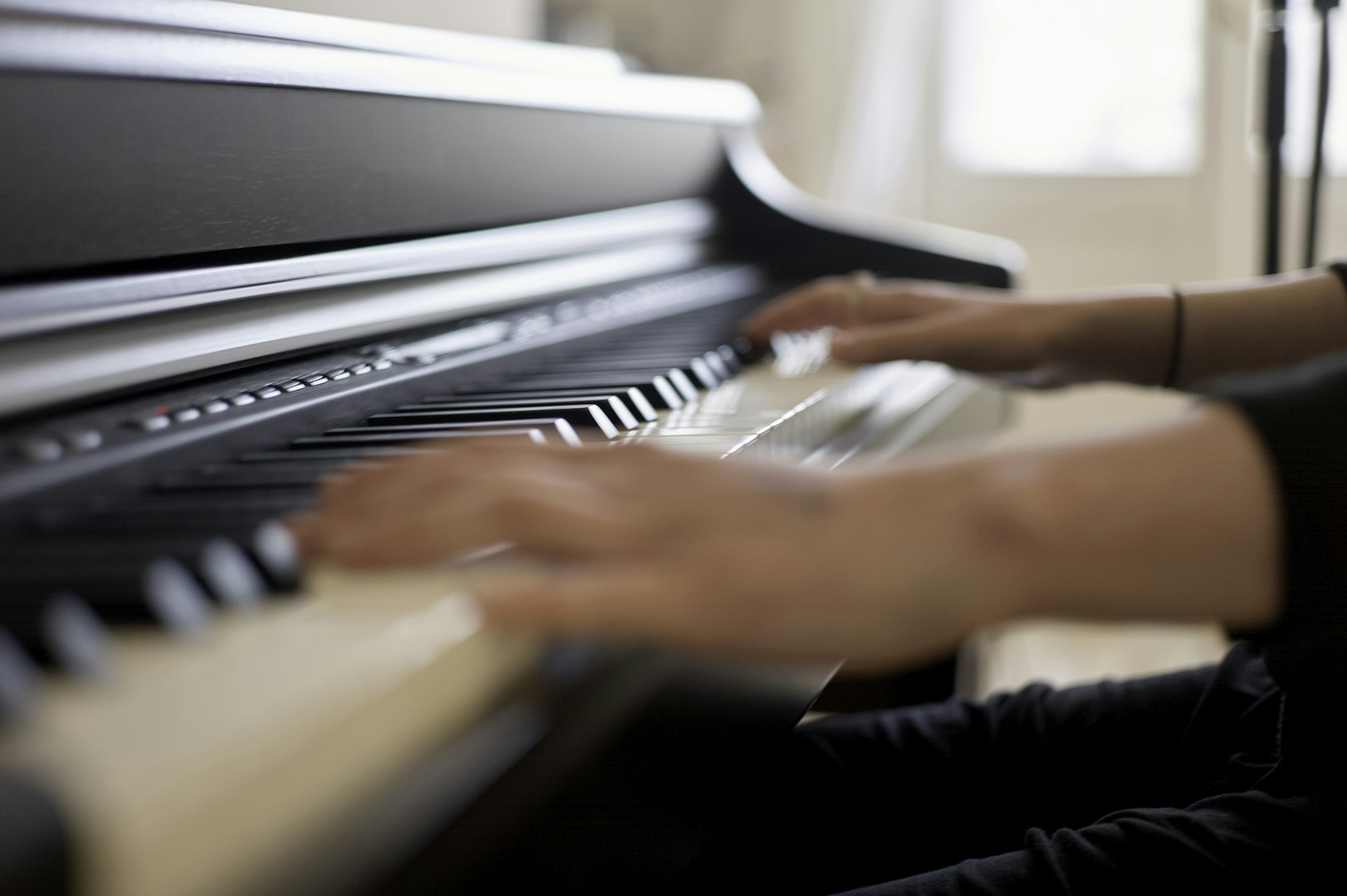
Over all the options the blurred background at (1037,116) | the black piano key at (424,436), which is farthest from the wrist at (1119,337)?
the blurred background at (1037,116)

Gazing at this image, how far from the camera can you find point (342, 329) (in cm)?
90

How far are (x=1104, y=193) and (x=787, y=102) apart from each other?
1.03 metres

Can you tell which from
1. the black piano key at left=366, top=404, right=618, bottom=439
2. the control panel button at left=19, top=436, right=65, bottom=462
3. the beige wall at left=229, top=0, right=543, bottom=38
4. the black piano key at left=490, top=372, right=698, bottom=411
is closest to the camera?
the control panel button at left=19, top=436, right=65, bottom=462

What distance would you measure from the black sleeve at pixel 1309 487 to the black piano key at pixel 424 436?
1.20 feet

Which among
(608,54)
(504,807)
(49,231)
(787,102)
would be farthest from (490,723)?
(787,102)

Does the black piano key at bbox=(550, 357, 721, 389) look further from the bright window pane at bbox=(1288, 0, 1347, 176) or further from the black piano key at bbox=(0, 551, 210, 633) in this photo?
the bright window pane at bbox=(1288, 0, 1347, 176)

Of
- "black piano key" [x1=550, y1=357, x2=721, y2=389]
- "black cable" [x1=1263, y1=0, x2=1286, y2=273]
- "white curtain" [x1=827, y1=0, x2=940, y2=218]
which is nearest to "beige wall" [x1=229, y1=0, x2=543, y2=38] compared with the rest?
"black piano key" [x1=550, y1=357, x2=721, y2=389]

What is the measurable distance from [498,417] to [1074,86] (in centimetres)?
340

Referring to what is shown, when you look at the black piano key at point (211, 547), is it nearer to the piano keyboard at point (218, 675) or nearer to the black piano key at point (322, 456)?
the piano keyboard at point (218, 675)

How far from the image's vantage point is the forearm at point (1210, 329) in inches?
41.3

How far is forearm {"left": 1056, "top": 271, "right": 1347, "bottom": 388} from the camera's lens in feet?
3.44

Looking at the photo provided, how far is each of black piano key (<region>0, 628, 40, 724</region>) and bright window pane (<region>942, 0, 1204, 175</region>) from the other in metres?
3.72

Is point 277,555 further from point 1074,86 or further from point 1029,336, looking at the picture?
point 1074,86

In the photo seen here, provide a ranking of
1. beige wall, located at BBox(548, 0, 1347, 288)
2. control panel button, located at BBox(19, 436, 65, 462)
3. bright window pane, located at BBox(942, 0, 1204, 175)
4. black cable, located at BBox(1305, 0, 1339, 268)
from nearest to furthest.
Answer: control panel button, located at BBox(19, 436, 65, 462), black cable, located at BBox(1305, 0, 1339, 268), beige wall, located at BBox(548, 0, 1347, 288), bright window pane, located at BBox(942, 0, 1204, 175)
